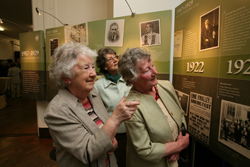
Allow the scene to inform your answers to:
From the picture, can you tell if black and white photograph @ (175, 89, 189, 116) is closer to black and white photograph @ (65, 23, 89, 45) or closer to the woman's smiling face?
the woman's smiling face

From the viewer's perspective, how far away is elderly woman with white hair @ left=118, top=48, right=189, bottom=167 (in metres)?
1.14

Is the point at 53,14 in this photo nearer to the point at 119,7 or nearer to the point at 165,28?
the point at 119,7

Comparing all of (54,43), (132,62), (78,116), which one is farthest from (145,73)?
(54,43)

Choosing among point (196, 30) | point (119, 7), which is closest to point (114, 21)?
point (119, 7)

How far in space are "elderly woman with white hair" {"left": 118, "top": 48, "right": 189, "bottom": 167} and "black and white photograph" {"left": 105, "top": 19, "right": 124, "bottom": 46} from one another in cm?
134

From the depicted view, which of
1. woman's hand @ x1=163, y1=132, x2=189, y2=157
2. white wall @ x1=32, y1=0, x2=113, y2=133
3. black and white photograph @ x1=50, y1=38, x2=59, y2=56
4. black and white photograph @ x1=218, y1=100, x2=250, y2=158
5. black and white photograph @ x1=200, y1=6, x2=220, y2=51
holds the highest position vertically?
white wall @ x1=32, y1=0, x2=113, y2=133

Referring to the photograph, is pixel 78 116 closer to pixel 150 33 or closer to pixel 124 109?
pixel 124 109

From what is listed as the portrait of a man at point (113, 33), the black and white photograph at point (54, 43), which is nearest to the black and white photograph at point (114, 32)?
the portrait of a man at point (113, 33)

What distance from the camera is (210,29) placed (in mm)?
1393

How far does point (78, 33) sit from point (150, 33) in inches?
62.0


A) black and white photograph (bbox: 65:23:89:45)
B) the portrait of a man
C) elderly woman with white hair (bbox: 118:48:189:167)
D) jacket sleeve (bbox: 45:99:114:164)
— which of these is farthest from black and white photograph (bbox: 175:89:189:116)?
black and white photograph (bbox: 65:23:89:45)

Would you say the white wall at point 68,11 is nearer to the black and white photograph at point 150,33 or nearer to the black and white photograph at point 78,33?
the black and white photograph at point 78,33

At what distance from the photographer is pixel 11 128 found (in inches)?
162

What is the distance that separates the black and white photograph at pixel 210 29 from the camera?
1313 mm
